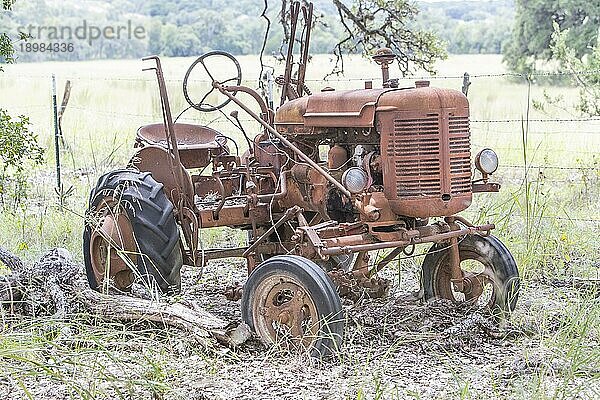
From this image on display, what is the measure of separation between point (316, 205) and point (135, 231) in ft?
3.66

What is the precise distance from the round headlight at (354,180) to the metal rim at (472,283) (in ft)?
3.18

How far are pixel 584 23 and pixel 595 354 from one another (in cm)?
2682

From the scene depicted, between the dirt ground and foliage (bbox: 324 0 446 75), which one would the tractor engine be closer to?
the dirt ground

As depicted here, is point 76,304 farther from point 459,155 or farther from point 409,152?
point 459,155

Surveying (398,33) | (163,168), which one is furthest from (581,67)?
(163,168)

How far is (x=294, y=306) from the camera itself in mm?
4766

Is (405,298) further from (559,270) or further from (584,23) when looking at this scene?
(584,23)

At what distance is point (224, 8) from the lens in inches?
1861

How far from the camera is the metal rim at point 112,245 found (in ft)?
18.4

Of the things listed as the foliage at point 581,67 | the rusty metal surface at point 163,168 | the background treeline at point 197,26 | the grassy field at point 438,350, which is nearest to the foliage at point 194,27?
the background treeline at point 197,26

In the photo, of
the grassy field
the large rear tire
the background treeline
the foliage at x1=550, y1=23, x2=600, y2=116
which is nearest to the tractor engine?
the grassy field

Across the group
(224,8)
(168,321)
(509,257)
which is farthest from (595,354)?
(224,8)

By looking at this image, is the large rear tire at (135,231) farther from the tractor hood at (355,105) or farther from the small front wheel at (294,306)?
the tractor hood at (355,105)

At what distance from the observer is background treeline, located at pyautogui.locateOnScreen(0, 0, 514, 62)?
3672cm
